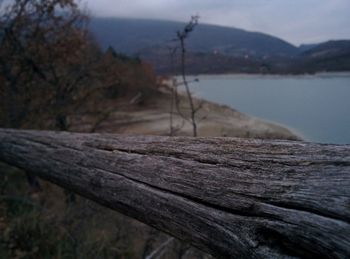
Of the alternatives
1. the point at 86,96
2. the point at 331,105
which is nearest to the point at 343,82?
the point at 331,105

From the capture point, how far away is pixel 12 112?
23.8ft

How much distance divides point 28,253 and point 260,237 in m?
2.74

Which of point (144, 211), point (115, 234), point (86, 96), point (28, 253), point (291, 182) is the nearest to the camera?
point (291, 182)

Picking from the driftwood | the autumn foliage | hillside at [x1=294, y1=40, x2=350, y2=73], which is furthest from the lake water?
the autumn foliage

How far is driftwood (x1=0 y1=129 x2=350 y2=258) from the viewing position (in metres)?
1.03

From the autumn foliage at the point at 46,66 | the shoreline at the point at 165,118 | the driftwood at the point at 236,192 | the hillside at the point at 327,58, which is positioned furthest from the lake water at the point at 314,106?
the shoreline at the point at 165,118

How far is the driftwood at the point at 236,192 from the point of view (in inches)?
40.6

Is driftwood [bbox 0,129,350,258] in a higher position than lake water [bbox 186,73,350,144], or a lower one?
lower

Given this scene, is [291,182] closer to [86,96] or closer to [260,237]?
[260,237]

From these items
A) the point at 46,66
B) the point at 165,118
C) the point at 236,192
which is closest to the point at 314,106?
the point at 236,192

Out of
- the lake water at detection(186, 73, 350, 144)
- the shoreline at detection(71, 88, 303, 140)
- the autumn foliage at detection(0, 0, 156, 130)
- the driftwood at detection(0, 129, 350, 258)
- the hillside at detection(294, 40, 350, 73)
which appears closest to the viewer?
the driftwood at detection(0, 129, 350, 258)

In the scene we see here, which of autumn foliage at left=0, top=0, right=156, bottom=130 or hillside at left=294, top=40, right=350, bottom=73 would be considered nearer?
hillside at left=294, top=40, right=350, bottom=73

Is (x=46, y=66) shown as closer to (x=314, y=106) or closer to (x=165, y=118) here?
(x=314, y=106)

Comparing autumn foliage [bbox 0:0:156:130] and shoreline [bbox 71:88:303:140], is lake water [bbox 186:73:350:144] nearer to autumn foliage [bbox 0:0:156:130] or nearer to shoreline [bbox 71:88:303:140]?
autumn foliage [bbox 0:0:156:130]
